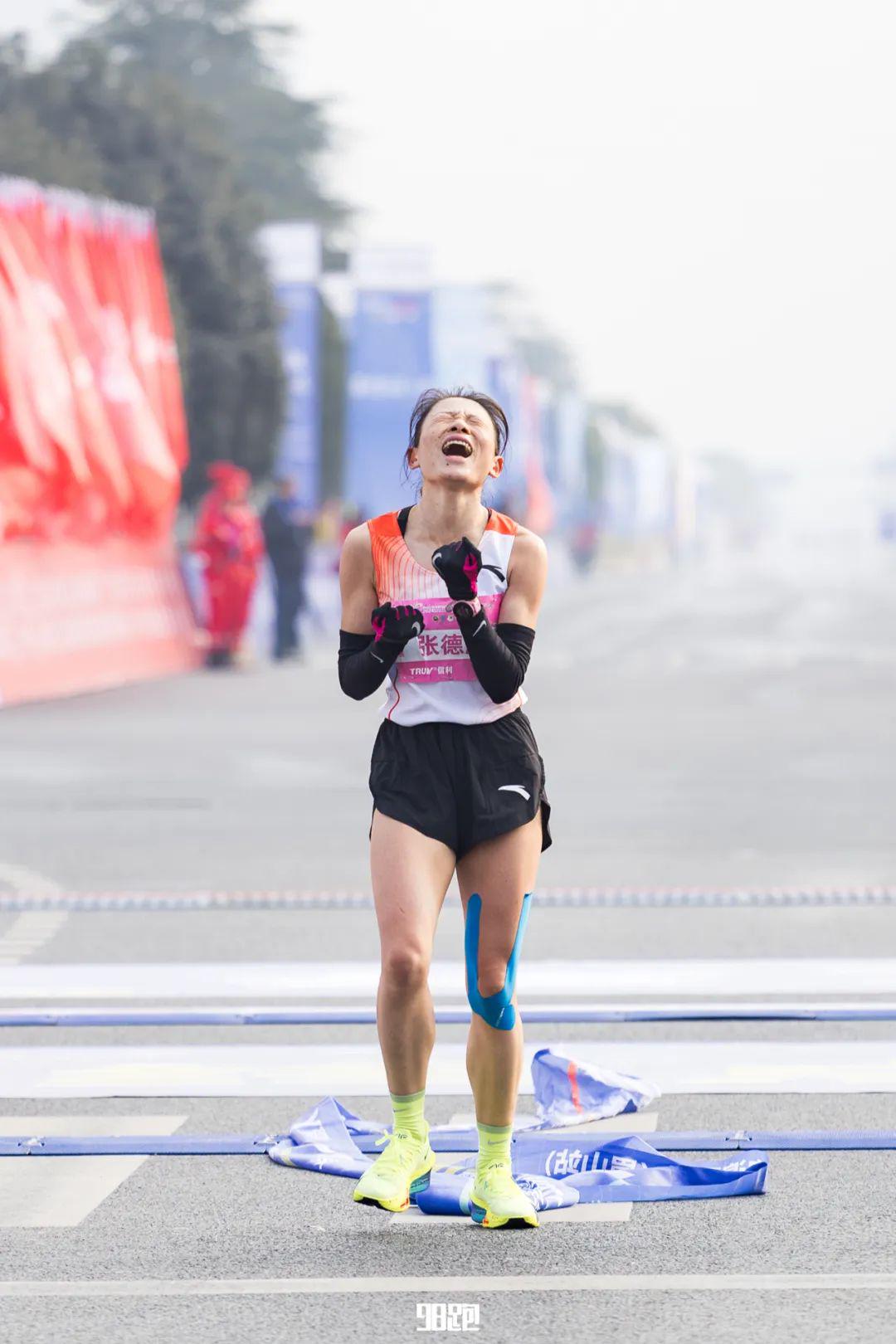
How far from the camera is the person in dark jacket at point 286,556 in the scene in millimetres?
27141

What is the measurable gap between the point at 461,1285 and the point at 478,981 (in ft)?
2.38

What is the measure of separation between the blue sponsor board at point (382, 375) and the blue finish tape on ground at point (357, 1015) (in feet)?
110

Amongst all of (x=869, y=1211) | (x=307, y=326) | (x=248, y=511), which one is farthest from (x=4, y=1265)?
(x=307, y=326)

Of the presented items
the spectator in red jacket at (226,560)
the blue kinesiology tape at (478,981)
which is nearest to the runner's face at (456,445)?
the blue kinesiology tape at (478,981)

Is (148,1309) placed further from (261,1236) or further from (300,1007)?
(300,1007)

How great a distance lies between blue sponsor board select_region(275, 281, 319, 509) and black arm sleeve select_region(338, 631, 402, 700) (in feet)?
104

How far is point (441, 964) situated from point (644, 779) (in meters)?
6.68

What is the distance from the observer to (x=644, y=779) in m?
14.8

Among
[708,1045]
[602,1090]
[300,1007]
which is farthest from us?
[300,1007]

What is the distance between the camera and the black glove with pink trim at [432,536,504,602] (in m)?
4.88

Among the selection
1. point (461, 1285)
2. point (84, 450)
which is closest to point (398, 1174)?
point (461, 1285)

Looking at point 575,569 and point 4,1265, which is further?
point 575,569

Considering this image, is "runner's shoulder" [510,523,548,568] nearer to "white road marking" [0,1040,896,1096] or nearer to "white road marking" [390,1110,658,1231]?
"white road marking" [390,1110,658,1231]

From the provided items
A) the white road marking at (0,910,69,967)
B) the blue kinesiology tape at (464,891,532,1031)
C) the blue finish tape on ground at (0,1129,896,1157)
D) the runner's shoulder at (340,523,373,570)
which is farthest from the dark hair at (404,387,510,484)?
the white road marking at (0,910,69,967)
